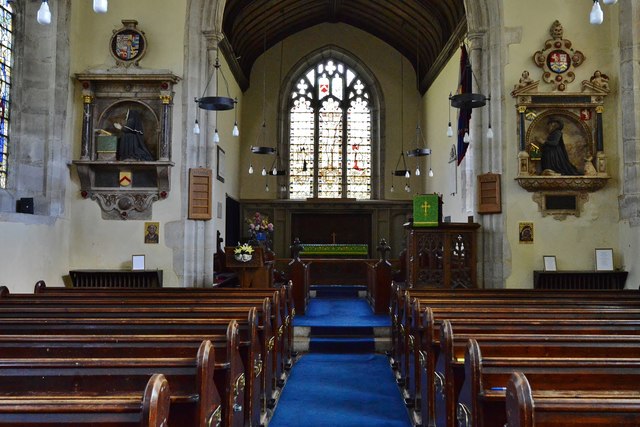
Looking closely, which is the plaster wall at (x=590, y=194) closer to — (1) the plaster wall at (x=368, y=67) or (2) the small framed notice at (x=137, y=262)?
(2) the small framed notice at (x=137, y=262)

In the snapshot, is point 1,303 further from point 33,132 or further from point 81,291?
point 33,132

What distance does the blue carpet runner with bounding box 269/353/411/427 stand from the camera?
4332mm

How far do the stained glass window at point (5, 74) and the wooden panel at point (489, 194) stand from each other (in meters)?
6.71

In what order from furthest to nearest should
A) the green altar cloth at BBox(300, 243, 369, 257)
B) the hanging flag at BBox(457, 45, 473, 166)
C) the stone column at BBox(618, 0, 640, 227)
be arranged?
the green altar cloth at BBox(300, 243, 369, 257) → the hanging flag at BBox(457, 45, 473, 166) → the stone column at BBox(618, 0, 640, 227)

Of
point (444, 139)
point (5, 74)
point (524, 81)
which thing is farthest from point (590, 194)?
point (5, 74)

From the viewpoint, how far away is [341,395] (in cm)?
501

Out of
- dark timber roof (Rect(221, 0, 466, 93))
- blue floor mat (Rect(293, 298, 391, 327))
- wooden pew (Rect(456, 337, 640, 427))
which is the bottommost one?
blue floor mat (Rect(293, 298, 391, 327))

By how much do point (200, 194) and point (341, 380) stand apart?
378cm

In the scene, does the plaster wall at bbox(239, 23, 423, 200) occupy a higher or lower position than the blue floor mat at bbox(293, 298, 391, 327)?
higher

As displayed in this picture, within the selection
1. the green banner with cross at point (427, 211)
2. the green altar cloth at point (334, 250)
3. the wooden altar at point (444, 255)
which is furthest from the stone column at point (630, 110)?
the green altar cloth at point (334, 250)

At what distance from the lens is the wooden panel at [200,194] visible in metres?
7.96

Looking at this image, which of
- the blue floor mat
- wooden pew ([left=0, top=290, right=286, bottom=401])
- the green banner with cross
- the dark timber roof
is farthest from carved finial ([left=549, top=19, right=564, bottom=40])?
wooden pew ([left=0, top=290, right=286, bottom=401])

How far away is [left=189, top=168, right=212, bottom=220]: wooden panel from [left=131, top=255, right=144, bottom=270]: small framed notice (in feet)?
3.15

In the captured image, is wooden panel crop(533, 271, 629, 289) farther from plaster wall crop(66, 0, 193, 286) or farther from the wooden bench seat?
plaster wall crop(66, 0, 193, 286)
